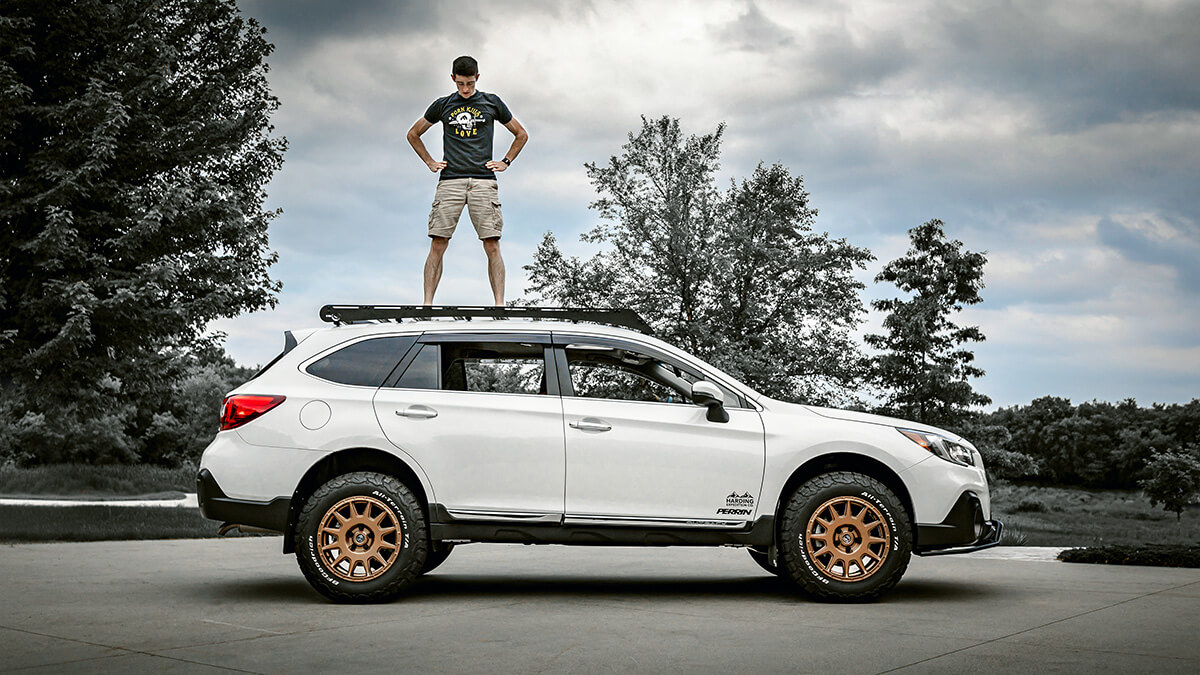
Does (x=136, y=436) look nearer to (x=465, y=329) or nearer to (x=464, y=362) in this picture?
(x=464, y=362)

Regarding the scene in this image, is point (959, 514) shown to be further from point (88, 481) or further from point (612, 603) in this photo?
point (88, 481)

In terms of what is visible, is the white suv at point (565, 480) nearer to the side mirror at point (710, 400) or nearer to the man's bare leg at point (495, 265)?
the side mirror at point (710, 400)

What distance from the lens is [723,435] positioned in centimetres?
721

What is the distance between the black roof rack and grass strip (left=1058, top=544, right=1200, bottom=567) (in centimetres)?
589

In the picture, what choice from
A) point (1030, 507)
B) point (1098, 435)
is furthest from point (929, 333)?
point (1098, 435)

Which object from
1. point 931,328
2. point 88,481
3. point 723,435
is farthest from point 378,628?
point 931,328

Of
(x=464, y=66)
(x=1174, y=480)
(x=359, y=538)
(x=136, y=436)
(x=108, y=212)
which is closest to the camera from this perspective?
(x=359, y=538)

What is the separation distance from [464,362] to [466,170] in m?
2.79

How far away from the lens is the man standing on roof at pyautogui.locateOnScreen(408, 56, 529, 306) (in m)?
9.95

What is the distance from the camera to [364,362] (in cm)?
746

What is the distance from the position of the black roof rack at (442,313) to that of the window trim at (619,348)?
0.18 m

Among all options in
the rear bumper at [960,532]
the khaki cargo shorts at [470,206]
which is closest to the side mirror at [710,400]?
the rear bumper at [960,532]

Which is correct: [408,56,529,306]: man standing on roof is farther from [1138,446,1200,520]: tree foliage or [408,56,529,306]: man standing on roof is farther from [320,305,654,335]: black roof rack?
[1138,446,1200,520]: tree foliage

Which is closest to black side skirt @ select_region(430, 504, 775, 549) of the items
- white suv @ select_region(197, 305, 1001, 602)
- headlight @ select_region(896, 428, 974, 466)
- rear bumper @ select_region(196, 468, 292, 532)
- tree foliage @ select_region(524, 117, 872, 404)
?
white suv @ select_region(197, 305, 1001, 602)
